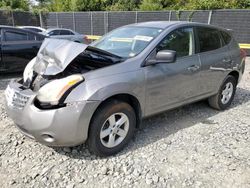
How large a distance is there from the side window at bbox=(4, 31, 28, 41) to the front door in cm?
459

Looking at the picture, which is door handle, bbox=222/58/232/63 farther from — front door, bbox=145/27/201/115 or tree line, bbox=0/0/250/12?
tree line, bbox=0/0/250/12

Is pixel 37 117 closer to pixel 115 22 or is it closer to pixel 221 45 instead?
pixel 221 45

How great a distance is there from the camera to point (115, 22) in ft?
54.9

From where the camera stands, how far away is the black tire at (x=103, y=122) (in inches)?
116

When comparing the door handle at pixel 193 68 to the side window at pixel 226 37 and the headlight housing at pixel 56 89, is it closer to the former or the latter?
the side window at pixel 226 37

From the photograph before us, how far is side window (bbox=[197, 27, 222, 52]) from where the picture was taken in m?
4.30

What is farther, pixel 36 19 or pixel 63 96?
pixel 36 19

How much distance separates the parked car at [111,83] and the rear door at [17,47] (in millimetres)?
3259

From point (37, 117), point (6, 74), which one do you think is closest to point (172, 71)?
point (37, 117)

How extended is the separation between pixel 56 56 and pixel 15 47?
13.8 ft

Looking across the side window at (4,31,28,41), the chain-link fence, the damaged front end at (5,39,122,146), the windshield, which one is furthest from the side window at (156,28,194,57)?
the chain-link fence

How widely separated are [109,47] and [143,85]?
1.00 meters

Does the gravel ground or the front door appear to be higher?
the front door

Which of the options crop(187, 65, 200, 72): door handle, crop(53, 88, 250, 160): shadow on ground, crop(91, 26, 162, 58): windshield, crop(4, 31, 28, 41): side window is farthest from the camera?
crop(4, 31, 28, 41): side window
